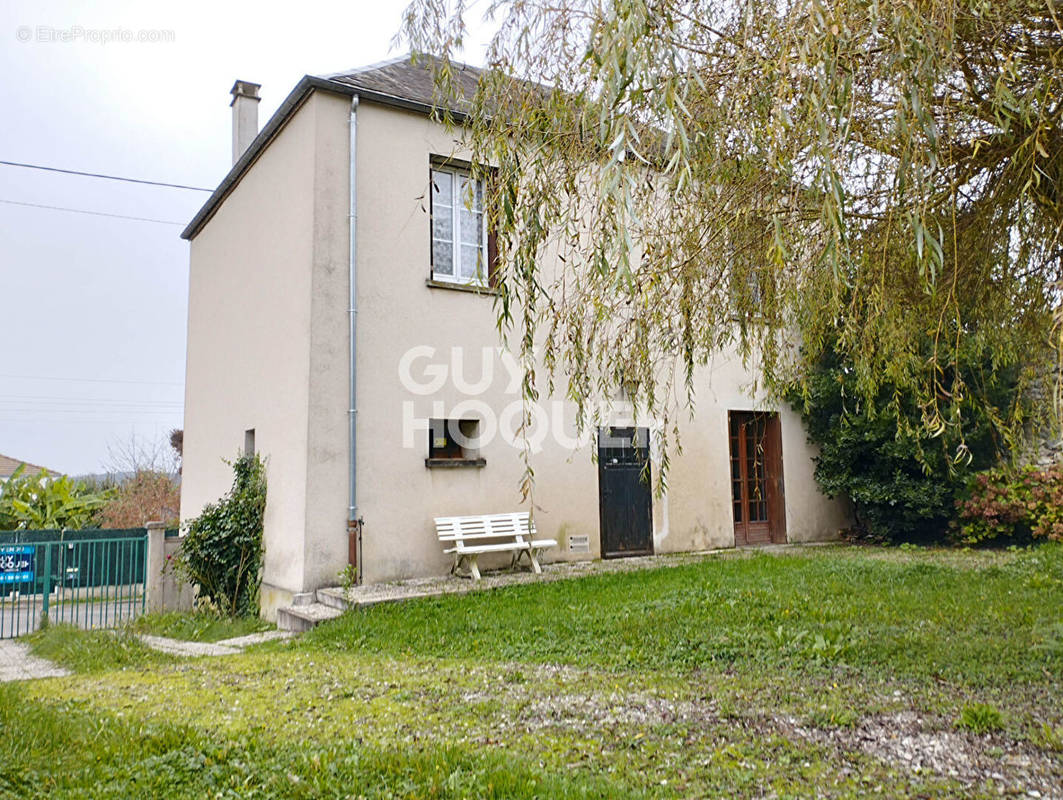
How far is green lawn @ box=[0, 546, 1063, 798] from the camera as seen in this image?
315 centimetres

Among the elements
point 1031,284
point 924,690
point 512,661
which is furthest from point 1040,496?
point 512,661

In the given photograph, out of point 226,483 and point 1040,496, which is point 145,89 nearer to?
point 226,483

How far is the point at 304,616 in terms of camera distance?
7.79m

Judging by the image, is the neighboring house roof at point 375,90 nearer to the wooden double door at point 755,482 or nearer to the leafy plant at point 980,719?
the wooden double door at point 755,482

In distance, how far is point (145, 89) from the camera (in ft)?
34.1

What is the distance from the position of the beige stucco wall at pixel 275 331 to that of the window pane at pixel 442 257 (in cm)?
124

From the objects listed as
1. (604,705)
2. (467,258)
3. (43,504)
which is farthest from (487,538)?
(43,504)

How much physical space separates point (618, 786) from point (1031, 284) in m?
4.11

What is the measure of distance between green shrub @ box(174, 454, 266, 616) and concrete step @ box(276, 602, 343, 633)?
1.18m

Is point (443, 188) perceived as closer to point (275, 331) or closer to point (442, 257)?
point (442, 257)

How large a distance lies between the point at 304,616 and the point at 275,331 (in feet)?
12.1

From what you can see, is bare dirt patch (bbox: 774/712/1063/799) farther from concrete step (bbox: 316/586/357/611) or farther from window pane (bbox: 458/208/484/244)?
window pane (bbox: 458/208/484/244)

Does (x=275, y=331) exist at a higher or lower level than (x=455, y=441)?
higher

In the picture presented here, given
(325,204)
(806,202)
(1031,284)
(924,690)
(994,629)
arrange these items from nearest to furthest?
(924,690) → (806,202) → (1031,284) → (994,629) → (325,204)
